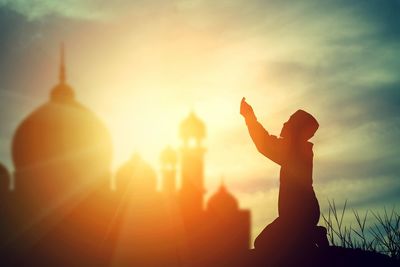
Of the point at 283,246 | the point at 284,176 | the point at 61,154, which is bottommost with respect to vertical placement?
the point at 283,246

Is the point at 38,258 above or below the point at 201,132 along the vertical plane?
below

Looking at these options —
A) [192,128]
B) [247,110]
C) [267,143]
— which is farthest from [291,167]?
[192,128]

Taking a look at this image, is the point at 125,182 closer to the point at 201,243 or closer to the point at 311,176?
the point at 201,243

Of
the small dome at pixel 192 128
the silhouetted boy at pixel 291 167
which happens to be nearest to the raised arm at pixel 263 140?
the silhouetted boy at pixel 291 167

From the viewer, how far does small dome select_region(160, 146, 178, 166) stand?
1361 inches

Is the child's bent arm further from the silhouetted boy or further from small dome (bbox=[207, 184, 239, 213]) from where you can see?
small dome (bbox=[207, 184, 239, 213])

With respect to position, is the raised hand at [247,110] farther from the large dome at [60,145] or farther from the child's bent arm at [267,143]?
the large dome at [60,145]

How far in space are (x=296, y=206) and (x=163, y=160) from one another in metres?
31.4

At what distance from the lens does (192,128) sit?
32656mm

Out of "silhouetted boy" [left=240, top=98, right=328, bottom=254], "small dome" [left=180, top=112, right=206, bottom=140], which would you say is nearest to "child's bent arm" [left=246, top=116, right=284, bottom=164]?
"silhouetted boy" [left=240, top=98, right=328, bottom=254]

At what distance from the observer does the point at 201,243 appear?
1284 inches

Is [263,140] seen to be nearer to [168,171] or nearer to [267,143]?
[267,143]

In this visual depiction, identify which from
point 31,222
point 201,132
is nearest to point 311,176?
point 201,132

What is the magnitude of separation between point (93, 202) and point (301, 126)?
3468 cm
